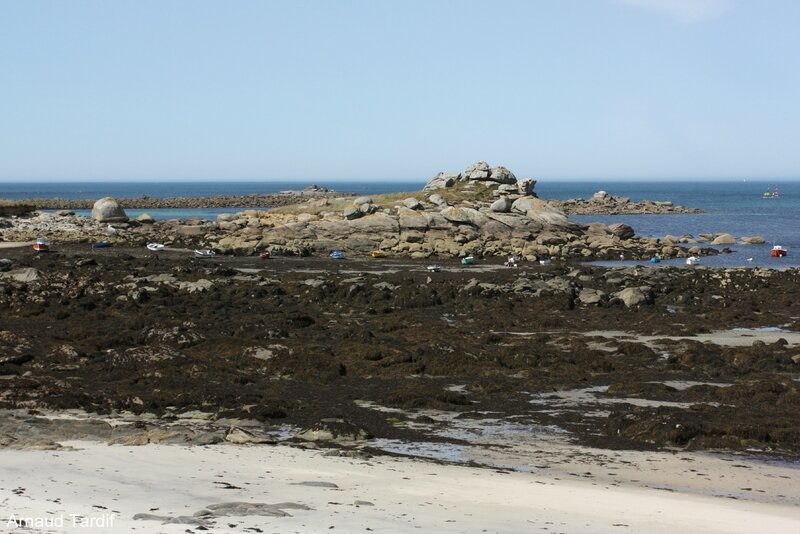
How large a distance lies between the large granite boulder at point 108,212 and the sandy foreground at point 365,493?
69878 mm

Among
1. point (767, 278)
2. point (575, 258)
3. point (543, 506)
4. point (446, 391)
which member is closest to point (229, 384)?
point (446, 391)

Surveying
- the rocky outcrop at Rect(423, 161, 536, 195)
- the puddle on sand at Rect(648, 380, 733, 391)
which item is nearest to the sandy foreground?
the puddle on sand at Rect(648, 380, 733, 391)

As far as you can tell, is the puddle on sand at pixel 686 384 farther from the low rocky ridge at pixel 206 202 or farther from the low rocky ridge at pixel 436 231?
the low rocky ridge at pixel 206 202

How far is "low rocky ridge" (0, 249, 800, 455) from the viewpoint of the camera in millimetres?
20609

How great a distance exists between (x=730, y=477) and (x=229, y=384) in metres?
13.8

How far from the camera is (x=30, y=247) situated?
63.6 meters

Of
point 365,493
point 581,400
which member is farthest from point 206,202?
point 365,493

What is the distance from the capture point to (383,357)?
28.2 metres

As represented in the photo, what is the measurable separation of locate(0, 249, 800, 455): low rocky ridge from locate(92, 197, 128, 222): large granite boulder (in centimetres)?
3604

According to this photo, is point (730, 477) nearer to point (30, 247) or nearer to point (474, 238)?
point (474, 238)

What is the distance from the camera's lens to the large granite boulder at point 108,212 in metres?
84.0

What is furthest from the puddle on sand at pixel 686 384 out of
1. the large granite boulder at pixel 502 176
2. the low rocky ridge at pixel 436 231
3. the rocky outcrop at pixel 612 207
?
the rocky outcrop at pixel 612 207

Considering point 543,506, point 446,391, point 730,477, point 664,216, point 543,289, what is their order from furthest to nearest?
point 664,216 < point 543,289 < point 446,391 < point 730,477 < point 543,506

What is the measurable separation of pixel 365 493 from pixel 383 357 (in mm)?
13282
